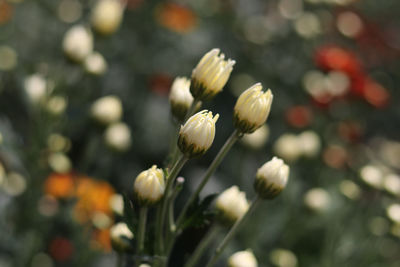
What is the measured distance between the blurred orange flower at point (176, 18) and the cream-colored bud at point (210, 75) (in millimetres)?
1740

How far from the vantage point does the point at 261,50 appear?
2.25 meters

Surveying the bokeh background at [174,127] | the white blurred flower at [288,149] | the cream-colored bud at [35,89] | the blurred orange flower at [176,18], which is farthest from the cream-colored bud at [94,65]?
the blurred orange flower at [176,18]

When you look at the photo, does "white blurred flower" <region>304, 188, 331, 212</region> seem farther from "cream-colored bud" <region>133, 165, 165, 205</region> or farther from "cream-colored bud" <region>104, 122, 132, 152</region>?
"cream-colored bud" <region>133, 165, 165, 205</region>

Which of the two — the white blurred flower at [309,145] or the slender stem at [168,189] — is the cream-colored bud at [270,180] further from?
the white blurred flower at [309,145]

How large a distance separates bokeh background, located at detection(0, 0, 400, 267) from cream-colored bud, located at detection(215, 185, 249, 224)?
7cm

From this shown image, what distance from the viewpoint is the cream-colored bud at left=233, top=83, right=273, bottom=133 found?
29.2 inches

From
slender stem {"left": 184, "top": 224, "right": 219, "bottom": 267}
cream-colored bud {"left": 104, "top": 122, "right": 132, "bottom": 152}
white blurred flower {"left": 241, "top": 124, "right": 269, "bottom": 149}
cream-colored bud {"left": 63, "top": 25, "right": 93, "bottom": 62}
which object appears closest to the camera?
slender stem {"left": 184, "top": 224, "right": 219, "bottom": 267}

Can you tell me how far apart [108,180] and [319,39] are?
110cm

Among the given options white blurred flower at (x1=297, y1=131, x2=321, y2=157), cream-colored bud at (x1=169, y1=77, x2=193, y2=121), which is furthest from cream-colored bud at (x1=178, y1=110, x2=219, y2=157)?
white blurred flower at (x1=297, y1=131, x2=321, y2=157)

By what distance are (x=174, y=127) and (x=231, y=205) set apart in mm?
163

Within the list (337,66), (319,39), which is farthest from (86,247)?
(319,39)

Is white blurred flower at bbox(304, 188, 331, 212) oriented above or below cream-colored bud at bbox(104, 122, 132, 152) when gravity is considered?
below

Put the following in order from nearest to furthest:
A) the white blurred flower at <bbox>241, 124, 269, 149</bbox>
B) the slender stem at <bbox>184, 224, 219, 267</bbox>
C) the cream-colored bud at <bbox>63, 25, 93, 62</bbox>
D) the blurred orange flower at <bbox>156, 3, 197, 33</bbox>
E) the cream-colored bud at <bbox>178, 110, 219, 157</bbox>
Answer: the cream-colored bud at <bbox>178, 110, 219, 157</bbox>, the slender stem at <bbox>184, 224, 219, 267</bbox>, the cream-colored bud at <bbox>63, 25, 93, 62</bbox>, the white blurred flower at <bbox>241, 124, 269, 149</bbox>, the blurred orange flower at <bbox>156, 3, 197, 33</bbox>

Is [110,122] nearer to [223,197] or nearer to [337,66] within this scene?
[223,197]
